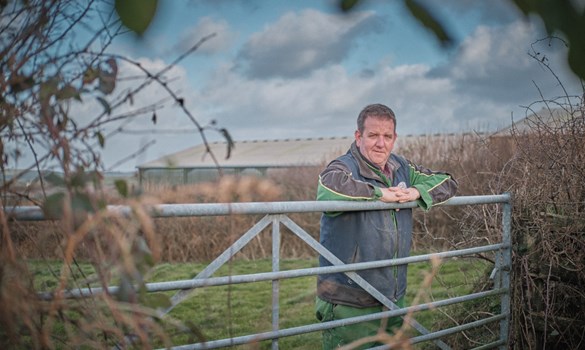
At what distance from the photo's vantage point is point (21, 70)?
5.87 ft

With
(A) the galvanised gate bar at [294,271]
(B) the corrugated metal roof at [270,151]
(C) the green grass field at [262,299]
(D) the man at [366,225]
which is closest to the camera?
(A) the galvanised gate bar at [294,271]

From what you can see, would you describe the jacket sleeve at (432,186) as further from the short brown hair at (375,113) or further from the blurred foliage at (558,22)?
the blurred foliage at (558,22)

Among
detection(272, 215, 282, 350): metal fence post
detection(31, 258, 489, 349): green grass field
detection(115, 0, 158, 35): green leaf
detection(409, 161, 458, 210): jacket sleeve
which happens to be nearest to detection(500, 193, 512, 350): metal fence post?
detection(31, 258, 489, 349): green grass field

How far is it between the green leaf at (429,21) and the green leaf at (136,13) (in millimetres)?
289

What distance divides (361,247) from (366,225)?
0.13 m

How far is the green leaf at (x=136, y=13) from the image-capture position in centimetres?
74

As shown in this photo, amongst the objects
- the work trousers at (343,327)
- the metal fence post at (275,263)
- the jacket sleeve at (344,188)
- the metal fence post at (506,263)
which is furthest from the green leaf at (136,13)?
the metal fence post at (506,263)

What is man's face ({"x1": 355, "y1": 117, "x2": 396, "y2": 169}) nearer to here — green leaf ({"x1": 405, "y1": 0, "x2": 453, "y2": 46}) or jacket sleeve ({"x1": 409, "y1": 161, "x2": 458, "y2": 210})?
jacket sleeve ({"x1": 409, "y1": 161, "x2": 458, "y2": 210})

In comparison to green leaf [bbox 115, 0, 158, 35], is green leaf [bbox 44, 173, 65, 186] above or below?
below

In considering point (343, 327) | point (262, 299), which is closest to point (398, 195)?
point (343, 327)

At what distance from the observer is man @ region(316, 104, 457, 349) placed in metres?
3.90

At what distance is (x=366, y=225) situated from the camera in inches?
156

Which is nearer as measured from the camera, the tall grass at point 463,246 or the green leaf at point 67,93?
the tall grass at point 463,246

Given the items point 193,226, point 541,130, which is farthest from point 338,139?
point 541,130
